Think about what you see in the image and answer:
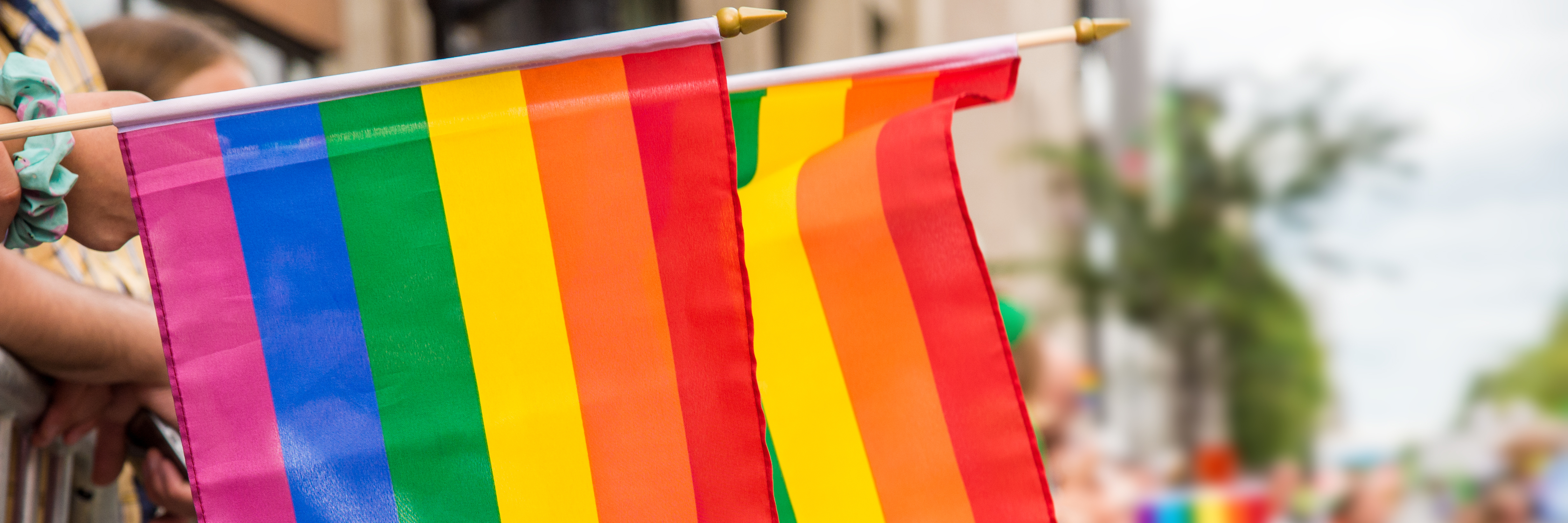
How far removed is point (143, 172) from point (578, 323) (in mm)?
476

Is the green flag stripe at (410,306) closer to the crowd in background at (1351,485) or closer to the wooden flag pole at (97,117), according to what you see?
the wooden flag pole at (97,117)

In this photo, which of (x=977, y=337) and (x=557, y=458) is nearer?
(x=557, y=458)

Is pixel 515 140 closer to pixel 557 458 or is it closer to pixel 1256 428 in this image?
pixel 557 458

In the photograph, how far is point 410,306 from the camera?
1.16 meters

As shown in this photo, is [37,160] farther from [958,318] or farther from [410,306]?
[958,318]

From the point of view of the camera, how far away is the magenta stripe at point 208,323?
3.56 feet

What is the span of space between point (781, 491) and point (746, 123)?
0.56 m

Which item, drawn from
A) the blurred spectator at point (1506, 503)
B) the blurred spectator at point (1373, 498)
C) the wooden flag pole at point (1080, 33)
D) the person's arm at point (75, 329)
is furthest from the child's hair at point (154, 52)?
the blurred spectator at point (1373, 498)

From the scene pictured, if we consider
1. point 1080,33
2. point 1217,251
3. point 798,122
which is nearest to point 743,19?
point 798,122

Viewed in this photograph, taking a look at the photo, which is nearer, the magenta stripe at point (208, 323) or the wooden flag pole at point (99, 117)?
the wooden flag pole at point (99, 117)

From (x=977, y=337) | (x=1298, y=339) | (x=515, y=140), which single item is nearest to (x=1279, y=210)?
(x=1298, y=339)

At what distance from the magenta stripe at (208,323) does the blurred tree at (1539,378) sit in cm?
1033

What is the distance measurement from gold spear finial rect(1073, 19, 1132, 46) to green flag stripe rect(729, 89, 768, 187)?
471mm

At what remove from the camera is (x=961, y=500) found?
57.6 inches
